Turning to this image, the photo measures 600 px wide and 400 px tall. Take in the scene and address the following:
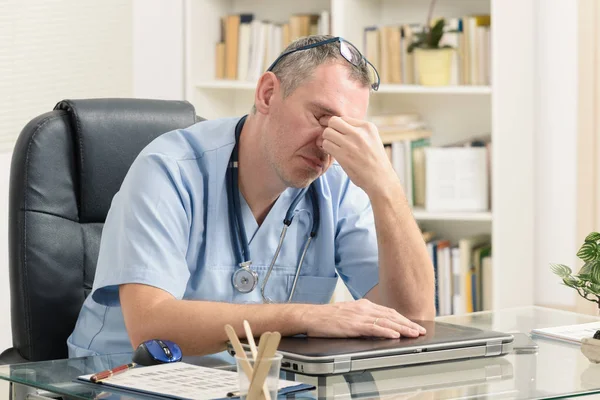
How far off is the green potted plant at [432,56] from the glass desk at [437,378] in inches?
87.8

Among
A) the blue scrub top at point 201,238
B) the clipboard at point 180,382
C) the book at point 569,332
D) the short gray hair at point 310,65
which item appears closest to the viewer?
the clipboard at point 180,382

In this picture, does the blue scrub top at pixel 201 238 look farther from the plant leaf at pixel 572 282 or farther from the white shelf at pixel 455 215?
the white shelf at pixel 455 215

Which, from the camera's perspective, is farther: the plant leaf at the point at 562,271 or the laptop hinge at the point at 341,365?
the plant leaf at the point at 562,271

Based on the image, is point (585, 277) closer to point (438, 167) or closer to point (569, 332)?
point (569, 332)

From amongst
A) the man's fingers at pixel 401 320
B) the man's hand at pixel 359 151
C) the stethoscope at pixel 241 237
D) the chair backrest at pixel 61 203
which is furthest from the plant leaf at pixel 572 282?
the chair backrest at pixel 61 203

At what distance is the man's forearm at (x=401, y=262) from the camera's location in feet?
6.29

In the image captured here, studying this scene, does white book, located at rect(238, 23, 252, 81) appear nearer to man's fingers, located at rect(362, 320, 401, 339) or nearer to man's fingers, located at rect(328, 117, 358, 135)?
man's fingers, located at rect(328, 117, 358, 135)

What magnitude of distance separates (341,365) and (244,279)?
62 centimetres

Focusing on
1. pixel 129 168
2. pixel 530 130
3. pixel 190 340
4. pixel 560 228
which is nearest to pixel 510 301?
pixel 560 228

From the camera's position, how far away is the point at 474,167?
3658mm

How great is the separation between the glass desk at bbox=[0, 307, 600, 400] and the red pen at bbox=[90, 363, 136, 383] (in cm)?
1

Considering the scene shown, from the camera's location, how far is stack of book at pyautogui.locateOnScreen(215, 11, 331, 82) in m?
3.94

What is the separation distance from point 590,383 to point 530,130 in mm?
2454

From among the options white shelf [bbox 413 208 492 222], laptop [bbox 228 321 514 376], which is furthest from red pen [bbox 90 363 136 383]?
white shelf [bbox 413 208 492 222]
